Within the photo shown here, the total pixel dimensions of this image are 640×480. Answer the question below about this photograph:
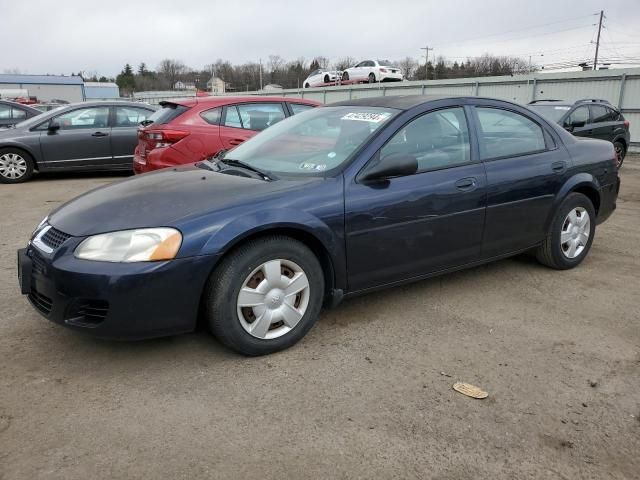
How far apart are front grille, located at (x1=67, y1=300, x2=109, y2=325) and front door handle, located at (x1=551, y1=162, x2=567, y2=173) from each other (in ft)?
11.5

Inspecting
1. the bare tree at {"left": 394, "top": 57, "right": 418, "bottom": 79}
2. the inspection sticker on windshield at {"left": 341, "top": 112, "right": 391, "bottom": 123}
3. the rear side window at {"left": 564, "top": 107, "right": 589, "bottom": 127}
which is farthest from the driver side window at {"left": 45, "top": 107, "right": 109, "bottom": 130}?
the bare tree at {"left": 394, "top": 57, "right": 418, "bottom": 79}

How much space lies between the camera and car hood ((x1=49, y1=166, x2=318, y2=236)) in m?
2.83

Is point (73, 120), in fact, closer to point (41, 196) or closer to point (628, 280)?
point (41, 196)

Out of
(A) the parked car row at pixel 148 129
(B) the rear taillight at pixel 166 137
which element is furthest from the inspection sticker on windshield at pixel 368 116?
(B) the rear taillight at pixel 166 137

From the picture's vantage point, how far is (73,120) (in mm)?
9547

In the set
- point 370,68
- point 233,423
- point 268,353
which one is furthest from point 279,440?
point 370,68

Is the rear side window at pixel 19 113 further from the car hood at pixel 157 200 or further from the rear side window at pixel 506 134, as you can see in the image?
the rear side window at pixel 506 134

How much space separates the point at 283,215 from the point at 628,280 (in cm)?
317

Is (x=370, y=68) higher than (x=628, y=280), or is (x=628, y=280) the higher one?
(x=370, y=68)

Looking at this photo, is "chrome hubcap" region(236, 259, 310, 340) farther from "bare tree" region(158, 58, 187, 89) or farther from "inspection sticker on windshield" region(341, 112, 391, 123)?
"bare tree" region(158, 58, 187, 89)

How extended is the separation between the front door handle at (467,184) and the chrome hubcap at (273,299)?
1.34 m

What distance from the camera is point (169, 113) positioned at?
700 cm

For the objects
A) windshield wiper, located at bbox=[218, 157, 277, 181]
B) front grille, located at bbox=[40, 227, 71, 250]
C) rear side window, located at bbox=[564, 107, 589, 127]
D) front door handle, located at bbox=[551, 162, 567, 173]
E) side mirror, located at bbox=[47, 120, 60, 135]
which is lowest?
front grille, located at bbox=[40, 227, 71, 250]

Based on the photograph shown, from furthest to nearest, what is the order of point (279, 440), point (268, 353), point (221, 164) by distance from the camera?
point (221, 164)
point (268, 353)
point (279, 440)
